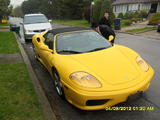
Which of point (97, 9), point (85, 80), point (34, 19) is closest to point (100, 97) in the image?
point (85, 80)

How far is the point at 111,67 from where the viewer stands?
9.95 ft

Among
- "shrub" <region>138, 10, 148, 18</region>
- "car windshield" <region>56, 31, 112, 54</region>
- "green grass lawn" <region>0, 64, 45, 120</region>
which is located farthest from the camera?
"shrub" <region>138, 10, 148, 18</region>

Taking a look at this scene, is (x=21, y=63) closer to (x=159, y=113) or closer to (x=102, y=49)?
(x=102, y=49)

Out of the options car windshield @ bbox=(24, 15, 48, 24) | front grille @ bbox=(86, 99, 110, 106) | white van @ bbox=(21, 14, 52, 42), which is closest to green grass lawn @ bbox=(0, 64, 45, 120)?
front grille @ bbox=(86, 99, 110, 106)

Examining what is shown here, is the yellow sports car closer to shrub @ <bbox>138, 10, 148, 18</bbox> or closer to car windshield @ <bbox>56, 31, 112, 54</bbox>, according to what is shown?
car windshield @ <bbox>56, 31, 112, 54</bbox>

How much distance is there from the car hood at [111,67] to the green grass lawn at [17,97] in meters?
1.15

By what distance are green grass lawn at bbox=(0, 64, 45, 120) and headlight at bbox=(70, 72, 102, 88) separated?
0.85 metres

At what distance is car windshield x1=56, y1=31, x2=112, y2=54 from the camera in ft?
12.3

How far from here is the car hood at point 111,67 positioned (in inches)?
108

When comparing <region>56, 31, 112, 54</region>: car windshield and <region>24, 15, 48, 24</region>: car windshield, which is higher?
<region>24, 15, 48, 24</region>: car windshield

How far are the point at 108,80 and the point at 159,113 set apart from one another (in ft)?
3.68

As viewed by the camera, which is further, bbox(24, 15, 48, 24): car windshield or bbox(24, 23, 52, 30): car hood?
bbox(24, 15, 48, 24): car windshield

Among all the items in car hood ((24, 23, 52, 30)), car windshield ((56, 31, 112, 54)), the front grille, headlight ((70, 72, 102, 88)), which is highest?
car hood ((24, 23, 52, 30))

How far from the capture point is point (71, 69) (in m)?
3.00
